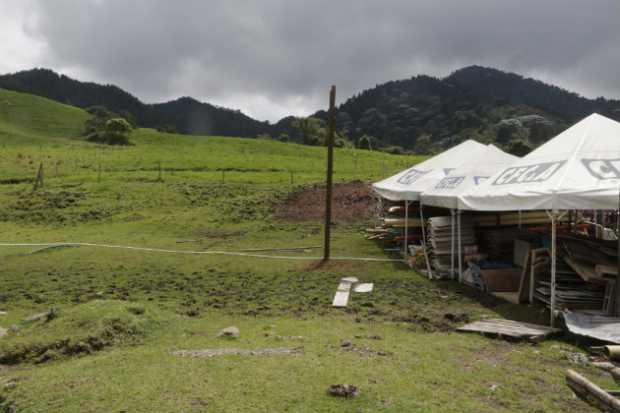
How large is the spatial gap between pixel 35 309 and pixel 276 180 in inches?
989

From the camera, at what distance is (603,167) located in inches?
330

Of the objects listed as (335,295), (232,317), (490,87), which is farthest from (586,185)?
(490,87)

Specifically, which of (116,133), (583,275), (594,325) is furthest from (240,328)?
(116,133)

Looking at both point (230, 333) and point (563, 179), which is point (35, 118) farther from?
point (563, 179)

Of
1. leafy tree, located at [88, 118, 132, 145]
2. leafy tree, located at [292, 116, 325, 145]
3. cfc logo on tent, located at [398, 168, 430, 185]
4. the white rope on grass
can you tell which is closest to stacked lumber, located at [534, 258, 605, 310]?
the white rope on grass

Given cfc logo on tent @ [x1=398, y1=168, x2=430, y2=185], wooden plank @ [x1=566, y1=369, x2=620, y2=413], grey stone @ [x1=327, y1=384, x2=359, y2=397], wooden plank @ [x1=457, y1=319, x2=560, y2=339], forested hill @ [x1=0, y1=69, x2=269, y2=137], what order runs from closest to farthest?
wooden plank @ [x1=566, y1=369, x2=620, y2=413], grey stone @ [x1=327, y1=384, x2=359, y2=397], wooden plank @ [x1=457, y1=319, x2=560, y2=339], cfc logo on tent @ [x1=398, y1=168, x2=430, y2=185], forested hill @ [x1=0, y1=69, x2=269, y2=137]

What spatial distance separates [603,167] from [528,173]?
1.42m

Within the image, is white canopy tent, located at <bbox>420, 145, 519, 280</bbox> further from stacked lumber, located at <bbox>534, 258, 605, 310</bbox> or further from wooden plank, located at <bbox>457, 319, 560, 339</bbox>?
wooden plank, located at <bbox>457, 319, 560, 339</bbox>

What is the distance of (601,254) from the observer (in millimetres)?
8672

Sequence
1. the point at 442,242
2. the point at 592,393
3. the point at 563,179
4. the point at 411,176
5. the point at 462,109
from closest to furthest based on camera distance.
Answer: the point at 592,393 → the point at 563,179 → the point at 442,242 → the point at 411,176 → the point at 462,109

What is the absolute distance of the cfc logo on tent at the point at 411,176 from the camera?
1605 centimetres

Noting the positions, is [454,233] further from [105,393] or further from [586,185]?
[105,393]

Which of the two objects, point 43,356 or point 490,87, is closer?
point 43,356

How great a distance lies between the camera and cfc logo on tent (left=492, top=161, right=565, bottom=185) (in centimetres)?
892
